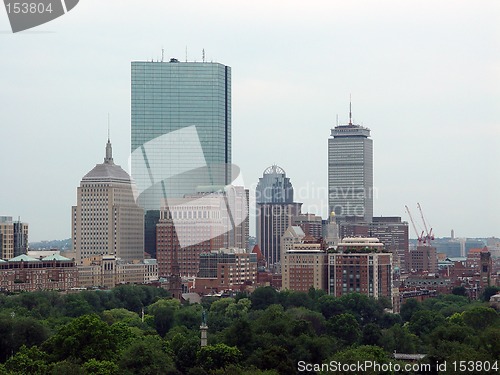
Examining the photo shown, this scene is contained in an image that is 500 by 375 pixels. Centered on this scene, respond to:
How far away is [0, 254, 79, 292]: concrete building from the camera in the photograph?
11268cm

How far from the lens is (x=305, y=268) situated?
118 m

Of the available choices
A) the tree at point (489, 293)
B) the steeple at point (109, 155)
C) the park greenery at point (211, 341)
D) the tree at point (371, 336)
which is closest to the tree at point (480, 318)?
the park greenery at point (211, 341)

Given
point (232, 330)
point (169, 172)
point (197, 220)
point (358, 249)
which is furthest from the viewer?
point (169, 172)

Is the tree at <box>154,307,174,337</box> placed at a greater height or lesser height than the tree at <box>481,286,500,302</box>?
lesser

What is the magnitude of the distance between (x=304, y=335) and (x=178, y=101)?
107 m

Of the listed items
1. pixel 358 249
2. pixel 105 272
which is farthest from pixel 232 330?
pixel 105 272

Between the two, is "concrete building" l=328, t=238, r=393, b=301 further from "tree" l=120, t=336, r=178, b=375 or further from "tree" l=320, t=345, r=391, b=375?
"tree" l=120, t=336, r=178, b=375

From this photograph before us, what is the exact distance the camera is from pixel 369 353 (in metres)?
54.1

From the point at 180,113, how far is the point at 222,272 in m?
43.0

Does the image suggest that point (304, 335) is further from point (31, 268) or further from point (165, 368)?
point (31, 268)

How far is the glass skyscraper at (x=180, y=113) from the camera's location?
541 ft

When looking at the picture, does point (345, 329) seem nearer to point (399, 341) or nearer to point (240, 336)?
point (399, 341)

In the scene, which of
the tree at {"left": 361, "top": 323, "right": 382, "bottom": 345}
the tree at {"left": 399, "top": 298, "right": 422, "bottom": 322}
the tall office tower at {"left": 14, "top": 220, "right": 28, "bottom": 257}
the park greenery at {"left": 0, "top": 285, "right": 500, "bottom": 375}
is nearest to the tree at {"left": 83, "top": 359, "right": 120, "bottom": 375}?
the park greenery at {"left": 0, "top": 285, "right": 500, "bottom": 375}

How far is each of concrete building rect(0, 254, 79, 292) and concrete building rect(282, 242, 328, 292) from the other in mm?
20217
